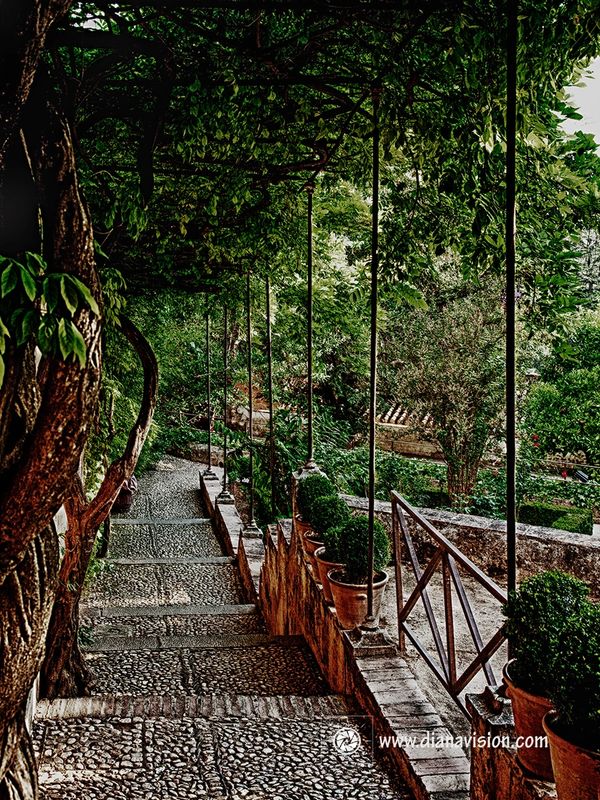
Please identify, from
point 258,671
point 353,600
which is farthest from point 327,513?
point 258,671

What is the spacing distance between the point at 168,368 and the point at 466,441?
289 inches

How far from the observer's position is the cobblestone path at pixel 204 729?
2814 mm

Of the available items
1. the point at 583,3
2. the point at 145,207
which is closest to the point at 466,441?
the point at 145,207

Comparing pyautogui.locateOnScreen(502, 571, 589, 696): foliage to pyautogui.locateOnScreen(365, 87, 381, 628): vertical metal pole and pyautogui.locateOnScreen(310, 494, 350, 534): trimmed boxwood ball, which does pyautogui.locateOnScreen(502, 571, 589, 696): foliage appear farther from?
pyautogui.locateOnScreen(310, 494, 350, 534): trimmed boxwood ball

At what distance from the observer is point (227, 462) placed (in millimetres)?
11750

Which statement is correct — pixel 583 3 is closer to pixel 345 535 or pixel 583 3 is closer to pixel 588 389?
pixel 345 535

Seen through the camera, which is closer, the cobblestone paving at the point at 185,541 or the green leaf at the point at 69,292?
the green leaf at the point at 69,292

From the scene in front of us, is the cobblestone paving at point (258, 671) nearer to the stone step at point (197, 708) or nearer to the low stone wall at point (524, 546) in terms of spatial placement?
the stone step at point (197, 708)

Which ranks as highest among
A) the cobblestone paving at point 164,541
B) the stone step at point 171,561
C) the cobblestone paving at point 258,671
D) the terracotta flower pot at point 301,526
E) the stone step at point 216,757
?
the terracotta flower pot at point 301,526

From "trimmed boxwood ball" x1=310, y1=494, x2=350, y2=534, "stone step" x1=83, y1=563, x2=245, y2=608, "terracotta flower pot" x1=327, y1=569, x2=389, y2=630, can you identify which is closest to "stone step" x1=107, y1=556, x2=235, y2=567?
"stone step" x1=83, y1=563, x2=245, y2=608

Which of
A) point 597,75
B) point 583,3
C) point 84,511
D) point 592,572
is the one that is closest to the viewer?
point 583,3

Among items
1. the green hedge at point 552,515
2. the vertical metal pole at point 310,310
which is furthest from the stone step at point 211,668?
the green hedge at point 552,515

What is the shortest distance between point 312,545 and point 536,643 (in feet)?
10.9

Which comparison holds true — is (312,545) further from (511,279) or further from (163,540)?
(163,540)
